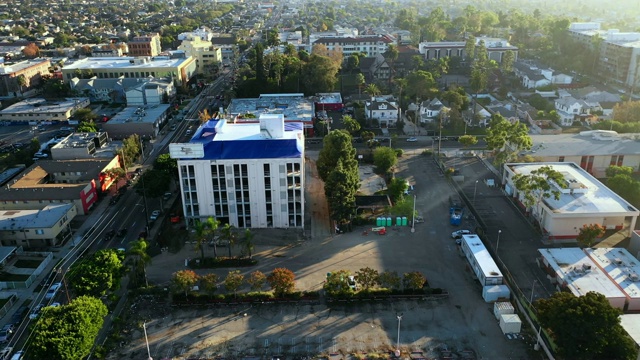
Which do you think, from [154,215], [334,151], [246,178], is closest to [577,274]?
[334,151]

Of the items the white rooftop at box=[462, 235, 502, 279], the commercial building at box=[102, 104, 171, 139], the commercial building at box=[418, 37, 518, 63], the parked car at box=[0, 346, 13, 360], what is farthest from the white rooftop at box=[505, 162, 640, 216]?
the commercial building at box=[418, 37, 518, 63]

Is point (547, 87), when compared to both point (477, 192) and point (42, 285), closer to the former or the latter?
point (477, 192)

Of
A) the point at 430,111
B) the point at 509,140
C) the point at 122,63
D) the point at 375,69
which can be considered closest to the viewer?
the point at 509,140

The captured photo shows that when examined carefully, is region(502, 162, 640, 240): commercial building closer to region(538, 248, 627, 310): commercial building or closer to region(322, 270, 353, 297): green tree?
region(538, 248, 627, 310): commercial building

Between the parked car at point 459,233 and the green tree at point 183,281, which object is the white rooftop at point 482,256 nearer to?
the parked car at point 459,233

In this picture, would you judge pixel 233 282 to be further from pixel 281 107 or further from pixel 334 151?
pixel 281 107

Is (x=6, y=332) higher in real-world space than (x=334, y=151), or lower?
lower

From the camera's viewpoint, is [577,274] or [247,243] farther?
[247,243]

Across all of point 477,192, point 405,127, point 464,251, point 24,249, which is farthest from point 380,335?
point 405,127
